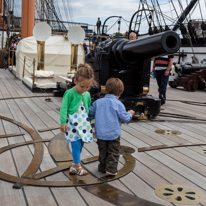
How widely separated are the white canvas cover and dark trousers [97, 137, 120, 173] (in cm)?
839

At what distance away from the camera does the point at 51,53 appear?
10.9 metres

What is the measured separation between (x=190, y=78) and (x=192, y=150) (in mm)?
6479

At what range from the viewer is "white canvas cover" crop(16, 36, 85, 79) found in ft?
35.3

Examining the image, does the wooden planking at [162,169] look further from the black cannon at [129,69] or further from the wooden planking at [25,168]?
the black cannon at [129,69]

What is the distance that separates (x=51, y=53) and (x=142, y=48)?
24.6 feet

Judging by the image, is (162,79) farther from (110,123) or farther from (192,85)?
(110,123)

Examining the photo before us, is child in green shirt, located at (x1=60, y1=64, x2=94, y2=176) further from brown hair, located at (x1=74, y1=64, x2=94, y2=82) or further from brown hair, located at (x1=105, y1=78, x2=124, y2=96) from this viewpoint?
brown hair, located at (x1=105, y1=78, x2=124, y2=96)

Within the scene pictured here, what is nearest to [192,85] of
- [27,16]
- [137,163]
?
[137,163]

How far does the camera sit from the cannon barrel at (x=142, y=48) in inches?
139

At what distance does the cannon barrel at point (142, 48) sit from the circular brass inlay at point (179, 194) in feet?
5.96

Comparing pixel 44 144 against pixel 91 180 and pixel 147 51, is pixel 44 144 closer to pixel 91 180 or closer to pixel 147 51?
pixel 91 180

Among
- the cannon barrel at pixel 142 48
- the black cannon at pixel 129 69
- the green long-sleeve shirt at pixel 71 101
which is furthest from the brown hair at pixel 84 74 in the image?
the black cannon at pixel 129 69

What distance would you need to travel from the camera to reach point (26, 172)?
2.42m

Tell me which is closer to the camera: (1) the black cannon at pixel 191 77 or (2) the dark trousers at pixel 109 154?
(2) the dark trousers at pixel 109 154
